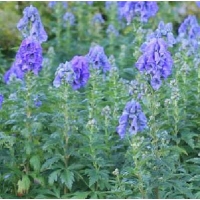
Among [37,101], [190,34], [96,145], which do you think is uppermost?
[190,34]

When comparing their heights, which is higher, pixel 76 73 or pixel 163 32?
pixel 163 32

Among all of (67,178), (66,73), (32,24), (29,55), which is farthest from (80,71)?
(67,178)

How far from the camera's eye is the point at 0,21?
10.4 meters

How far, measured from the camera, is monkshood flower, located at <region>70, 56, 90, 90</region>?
6.26 meters

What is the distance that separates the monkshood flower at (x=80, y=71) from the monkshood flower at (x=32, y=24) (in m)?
0.49

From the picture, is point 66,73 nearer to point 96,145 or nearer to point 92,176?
point 96,145

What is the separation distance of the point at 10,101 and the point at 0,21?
14.8 feet

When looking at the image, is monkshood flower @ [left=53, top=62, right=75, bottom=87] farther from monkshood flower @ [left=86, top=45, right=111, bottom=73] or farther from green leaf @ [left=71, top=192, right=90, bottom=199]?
green leaf @ [left=71, top=192, right=90, bottom=199]

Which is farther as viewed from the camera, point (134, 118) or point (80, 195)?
point (80, 195)

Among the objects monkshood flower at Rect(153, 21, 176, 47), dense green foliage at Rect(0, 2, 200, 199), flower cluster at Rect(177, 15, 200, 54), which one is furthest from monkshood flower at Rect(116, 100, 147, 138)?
flower cluster at Rect(177, 15, 200, 54)

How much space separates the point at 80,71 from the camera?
249 inches

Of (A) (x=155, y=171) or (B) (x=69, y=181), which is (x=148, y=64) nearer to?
(A) (x=155, y=171)

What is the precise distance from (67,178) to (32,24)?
168 centimetres

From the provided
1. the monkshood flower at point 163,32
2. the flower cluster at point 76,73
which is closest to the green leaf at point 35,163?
the flower cluster at point 76,73
